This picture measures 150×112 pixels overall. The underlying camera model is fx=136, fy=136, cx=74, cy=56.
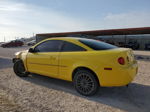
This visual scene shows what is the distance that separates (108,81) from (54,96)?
4.82 feet

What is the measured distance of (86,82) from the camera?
3678 millimetres

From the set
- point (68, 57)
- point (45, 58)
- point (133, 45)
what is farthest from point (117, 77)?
point (133, 45)

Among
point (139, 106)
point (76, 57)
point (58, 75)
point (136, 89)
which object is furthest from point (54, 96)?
point (136, 89)

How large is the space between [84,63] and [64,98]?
41.1 inches

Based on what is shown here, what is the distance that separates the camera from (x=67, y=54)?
3930 millimetres

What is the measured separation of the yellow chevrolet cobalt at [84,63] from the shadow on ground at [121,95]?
0.36 m

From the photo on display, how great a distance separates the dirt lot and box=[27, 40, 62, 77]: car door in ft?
1.64

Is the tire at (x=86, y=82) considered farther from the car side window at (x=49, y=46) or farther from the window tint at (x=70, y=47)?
the car side window at (x=49, y=46)

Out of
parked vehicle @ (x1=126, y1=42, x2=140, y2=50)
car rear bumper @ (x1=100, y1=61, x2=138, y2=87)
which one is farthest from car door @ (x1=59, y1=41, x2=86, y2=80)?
parked vehicle @ (x1=126, y1=42, x2=140, y2=50)

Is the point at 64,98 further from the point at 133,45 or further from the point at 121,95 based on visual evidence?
the point at 133,45

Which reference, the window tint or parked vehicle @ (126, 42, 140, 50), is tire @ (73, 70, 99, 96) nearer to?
the window tint

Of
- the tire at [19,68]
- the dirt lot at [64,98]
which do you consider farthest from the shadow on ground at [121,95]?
the tire at [19,68]

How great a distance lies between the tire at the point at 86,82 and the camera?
3545mm

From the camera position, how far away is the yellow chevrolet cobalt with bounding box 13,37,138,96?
129 inches
